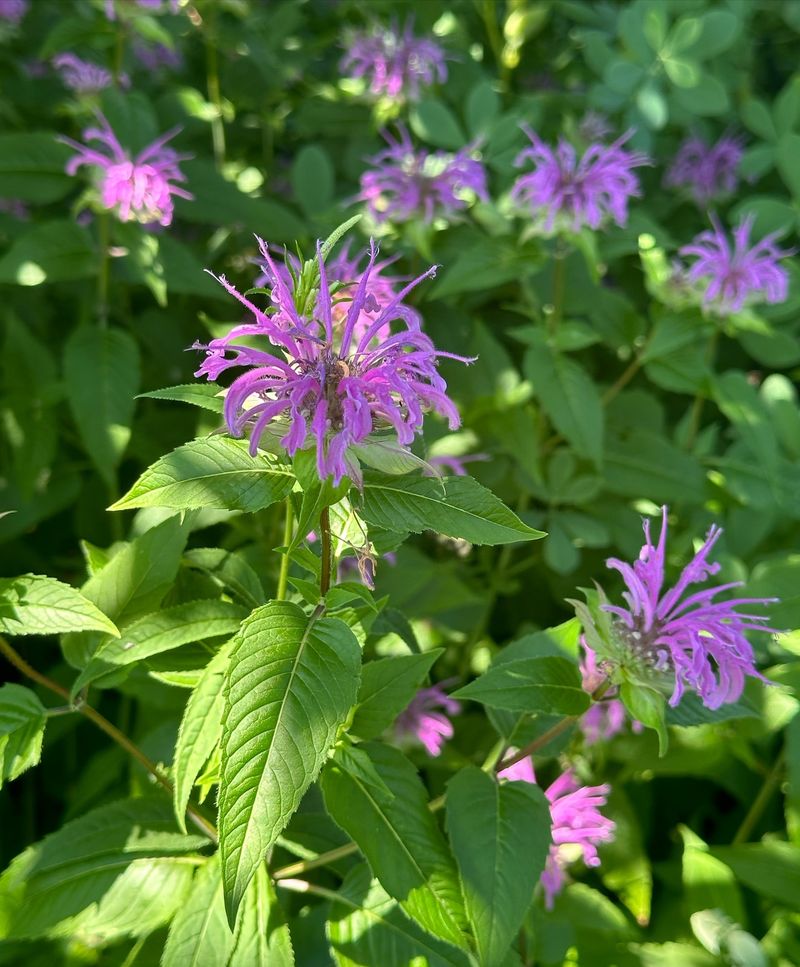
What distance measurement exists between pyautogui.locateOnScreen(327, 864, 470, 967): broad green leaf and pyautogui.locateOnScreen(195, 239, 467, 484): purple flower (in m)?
0.41

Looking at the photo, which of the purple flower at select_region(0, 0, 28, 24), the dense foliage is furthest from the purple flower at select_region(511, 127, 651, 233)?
the purple flower at select_region(0, 0, 28, 24)

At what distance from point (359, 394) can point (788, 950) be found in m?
0.88

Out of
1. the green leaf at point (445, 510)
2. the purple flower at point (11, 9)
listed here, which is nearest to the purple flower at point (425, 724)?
the green leaf at point (445, 510)

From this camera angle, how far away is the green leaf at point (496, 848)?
0.63m

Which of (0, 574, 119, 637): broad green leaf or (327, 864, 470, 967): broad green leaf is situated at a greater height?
(0, 574, 119, 637): broad green leaf

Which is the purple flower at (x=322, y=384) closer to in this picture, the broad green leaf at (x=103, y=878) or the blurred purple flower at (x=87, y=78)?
the broad green leaf at (x=103, y=878)

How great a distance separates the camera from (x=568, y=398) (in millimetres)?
1208

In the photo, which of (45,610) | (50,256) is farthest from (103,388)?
(45,610)

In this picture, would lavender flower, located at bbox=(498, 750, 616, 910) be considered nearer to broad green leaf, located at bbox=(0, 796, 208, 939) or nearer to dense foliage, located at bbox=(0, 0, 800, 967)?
dense foliage, located at bbox=(0, 0, 800, 967)

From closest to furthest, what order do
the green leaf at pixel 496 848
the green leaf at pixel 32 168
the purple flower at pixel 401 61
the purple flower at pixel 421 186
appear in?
the green leaf at pixel 496 848 < the green leaf at pixel 32 168 < the purple flower at pixel 421 186 < the purple flower at pixel 401 61

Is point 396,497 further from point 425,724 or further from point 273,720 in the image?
point 425,724

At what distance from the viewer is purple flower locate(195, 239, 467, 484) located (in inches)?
21.1

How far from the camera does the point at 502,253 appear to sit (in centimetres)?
127

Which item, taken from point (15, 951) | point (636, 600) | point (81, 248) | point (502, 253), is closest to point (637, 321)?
point (502, 253)
